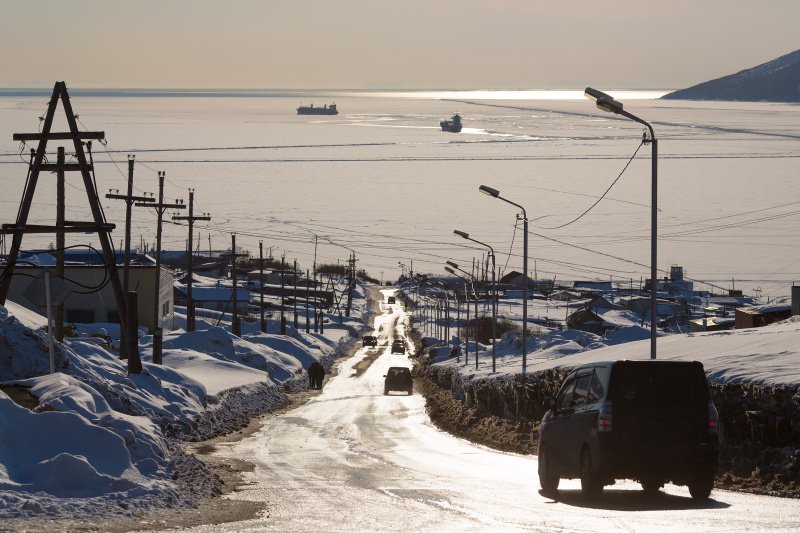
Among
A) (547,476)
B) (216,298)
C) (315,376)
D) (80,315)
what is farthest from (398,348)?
(547,476)

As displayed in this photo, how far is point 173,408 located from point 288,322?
119806 millimetres

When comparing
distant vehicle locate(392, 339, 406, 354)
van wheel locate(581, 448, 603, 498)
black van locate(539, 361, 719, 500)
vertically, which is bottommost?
distant vehicle locate(392, 339, 406, 354)

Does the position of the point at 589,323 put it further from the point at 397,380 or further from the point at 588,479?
the point at 588,479

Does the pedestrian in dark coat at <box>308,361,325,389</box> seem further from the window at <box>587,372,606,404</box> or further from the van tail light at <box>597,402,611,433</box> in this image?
the van tail light at <box>597,402,611,433</box>

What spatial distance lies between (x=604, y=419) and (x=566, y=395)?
259 cm

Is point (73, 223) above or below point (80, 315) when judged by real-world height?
above

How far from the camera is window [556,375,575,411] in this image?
69.8 ft

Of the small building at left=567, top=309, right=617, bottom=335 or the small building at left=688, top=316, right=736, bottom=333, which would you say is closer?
the small building at left=688, top=316, right=736, bottom=333

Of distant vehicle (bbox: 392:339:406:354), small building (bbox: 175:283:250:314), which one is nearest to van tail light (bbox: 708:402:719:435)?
distant vehicle (bbox: 392:339:406:354)

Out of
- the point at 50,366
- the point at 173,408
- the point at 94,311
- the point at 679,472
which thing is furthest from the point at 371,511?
the point at 94,311

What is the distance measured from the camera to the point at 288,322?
518 ft

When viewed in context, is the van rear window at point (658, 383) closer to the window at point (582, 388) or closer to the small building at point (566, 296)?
the window at point (582, 388)

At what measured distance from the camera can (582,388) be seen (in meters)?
20.6

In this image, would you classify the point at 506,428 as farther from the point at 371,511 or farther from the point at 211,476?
the point at 371,511
